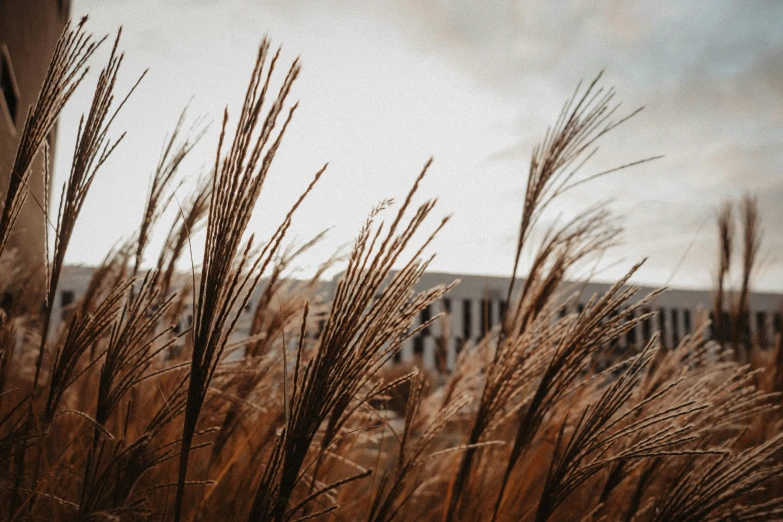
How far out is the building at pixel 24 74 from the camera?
A: 87.9 inches

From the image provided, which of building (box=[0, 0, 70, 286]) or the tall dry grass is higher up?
building (box=[0, 0, 70, 286])

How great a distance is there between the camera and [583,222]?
4.57ft

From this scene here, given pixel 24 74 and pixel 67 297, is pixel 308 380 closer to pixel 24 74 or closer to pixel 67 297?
pixel 24 74

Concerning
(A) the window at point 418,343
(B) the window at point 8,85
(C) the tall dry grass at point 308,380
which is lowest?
(A) the window at point 418,343

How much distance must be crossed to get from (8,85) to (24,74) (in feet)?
0.89

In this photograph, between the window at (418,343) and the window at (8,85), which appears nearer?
the window at (8,85)

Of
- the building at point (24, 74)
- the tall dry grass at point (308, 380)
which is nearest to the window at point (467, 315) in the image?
the building at point (24, 74)

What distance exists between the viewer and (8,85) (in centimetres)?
252

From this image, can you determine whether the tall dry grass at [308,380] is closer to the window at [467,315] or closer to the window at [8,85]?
the window at [8,85]

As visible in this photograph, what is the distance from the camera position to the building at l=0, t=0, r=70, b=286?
223cm

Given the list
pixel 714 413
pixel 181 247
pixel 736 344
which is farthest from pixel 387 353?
pixel 736 344

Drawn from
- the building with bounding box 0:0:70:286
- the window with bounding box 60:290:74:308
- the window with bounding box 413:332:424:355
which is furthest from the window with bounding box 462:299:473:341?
the building with bounding box 0:0:70:286

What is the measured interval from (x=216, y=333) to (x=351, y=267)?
154 mm

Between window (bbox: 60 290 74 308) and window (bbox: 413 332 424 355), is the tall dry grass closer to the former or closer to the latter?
window (bbox: 60 290 74 308)
